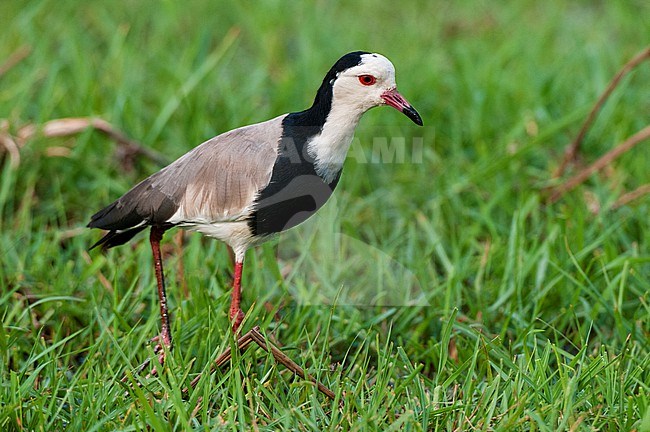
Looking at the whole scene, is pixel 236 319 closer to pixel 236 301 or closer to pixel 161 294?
pixel 236 301

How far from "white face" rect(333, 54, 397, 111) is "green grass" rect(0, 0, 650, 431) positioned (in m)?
0.68

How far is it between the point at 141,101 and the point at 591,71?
248cm

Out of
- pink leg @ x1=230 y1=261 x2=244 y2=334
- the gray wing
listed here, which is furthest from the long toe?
the gray wing

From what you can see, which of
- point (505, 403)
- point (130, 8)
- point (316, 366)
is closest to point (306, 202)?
point (316, 366)

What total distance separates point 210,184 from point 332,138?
0.40m

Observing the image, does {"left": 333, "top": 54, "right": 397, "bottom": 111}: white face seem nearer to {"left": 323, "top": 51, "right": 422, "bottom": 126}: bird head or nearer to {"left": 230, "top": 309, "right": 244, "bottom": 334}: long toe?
{"left": 323, "top": 51, "right": 422, "bottom": 126}: bird head

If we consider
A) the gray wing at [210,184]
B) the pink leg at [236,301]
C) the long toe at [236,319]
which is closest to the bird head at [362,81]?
the gray wing at [210,184]

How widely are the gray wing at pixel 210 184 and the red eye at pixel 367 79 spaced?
Result: 29 cm

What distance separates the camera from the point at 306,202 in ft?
8.93

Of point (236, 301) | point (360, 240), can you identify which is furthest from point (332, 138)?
point (360, 240)

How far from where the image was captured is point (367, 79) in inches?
106

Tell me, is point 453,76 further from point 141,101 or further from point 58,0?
point 58,0

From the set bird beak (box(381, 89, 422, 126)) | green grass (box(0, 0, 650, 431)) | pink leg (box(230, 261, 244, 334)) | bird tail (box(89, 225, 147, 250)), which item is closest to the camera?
green grass (box(0, 0, 650, 431))

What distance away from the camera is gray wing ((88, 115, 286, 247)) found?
8.93 ft
